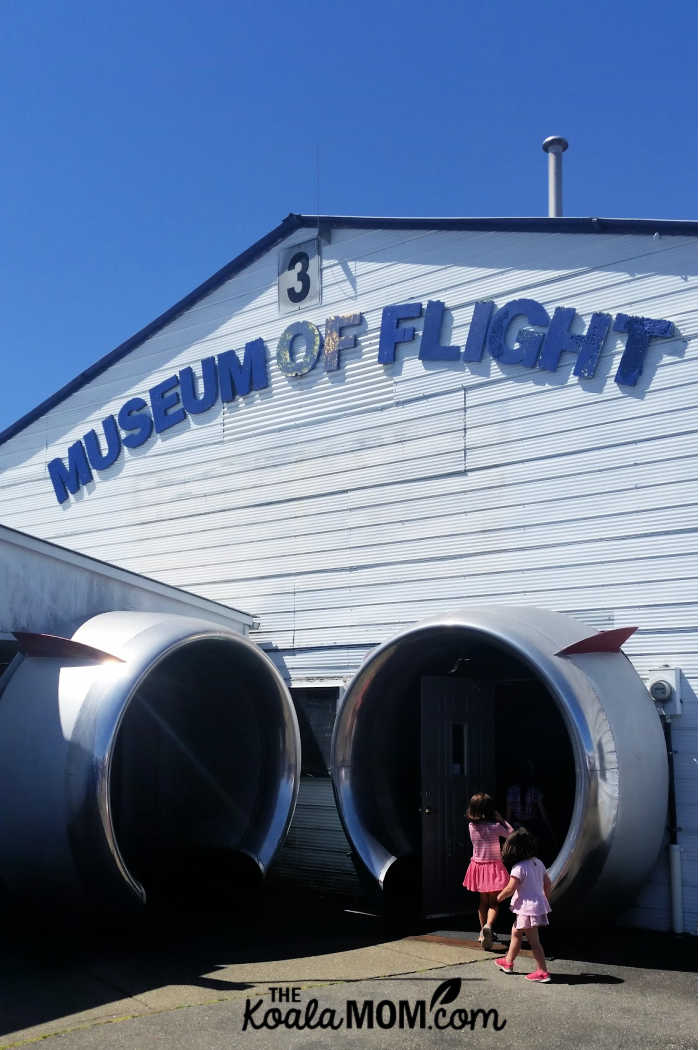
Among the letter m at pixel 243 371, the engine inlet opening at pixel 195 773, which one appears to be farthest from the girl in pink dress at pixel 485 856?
the letter m at pixel 243 371

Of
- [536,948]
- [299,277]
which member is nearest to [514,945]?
[536,948]

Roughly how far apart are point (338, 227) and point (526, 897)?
857 cm

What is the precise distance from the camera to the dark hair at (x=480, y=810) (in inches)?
367

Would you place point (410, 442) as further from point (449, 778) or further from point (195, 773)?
point (195, 773)

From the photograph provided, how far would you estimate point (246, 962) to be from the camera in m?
8.47

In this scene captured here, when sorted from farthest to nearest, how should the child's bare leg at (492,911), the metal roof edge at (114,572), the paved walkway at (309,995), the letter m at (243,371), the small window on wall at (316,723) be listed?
the letter m at (243,371) → the small window on wall at (316,723) → the metal roof edge at (114,572) → the child's bare leg at (492,911) → the paved walkway at (309,995)

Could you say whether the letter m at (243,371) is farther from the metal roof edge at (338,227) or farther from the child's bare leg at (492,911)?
the child's bare leg at (492,911)

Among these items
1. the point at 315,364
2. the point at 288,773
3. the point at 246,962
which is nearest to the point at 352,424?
the point at 315,364

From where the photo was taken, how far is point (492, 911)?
8.98 metres

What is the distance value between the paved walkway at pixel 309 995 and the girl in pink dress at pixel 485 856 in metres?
0.44

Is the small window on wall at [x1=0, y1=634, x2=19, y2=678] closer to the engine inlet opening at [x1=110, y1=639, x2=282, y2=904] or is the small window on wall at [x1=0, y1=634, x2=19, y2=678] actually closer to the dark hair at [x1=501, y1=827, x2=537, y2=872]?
the engine inlet opening at [x1=110, y1=639, x2=282, y2=904]

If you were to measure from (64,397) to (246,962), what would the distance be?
9.81 metres

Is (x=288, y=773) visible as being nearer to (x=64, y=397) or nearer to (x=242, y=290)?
(x=242, y=290)

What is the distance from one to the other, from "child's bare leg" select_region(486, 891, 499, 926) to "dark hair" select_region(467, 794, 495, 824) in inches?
26.9
